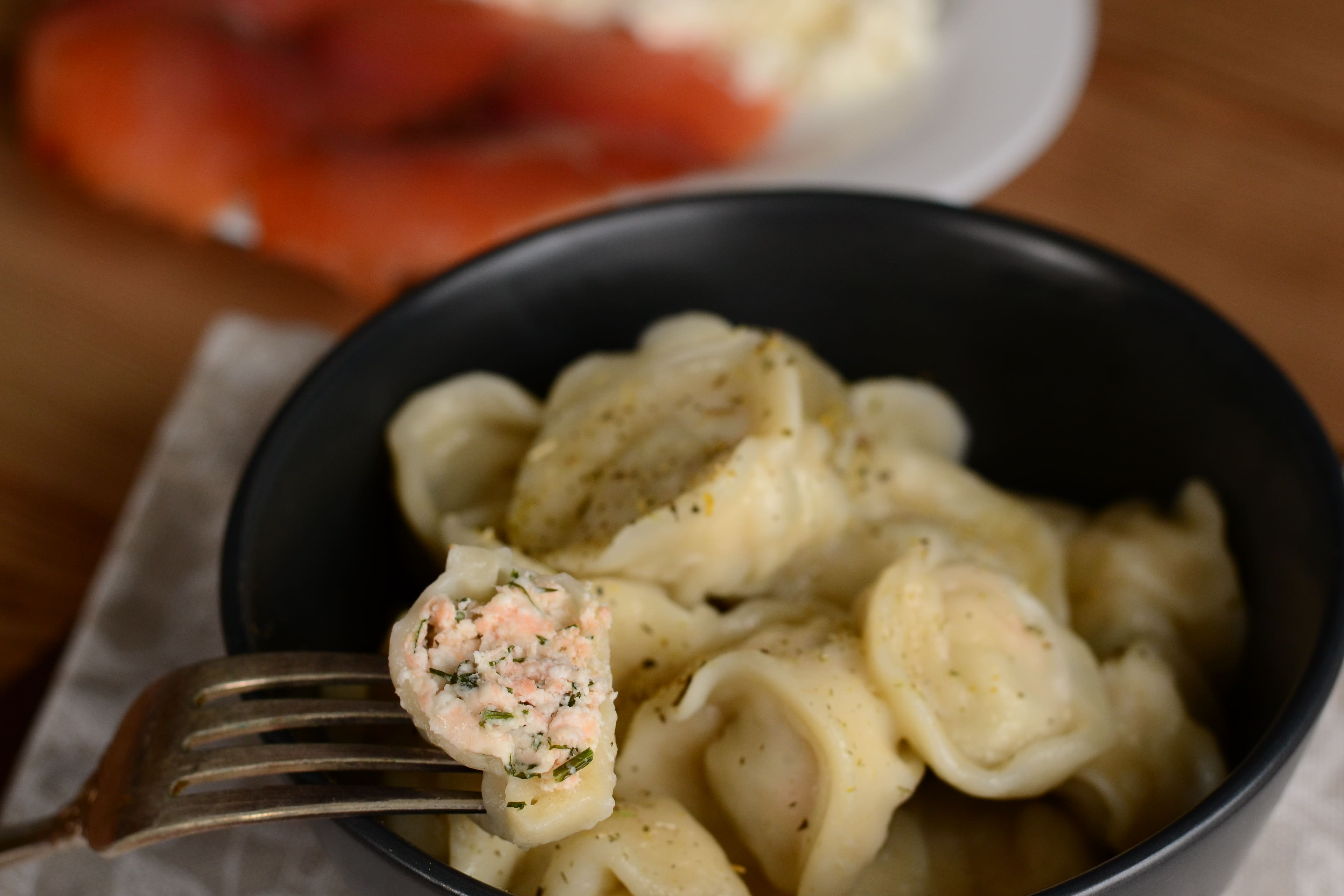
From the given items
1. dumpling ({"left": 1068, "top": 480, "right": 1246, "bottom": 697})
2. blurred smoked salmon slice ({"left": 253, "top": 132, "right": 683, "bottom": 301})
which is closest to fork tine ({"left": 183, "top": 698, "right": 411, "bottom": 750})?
dumpling ({"left": 1068, "top": 480, "right": 1246, "bottom": 697})

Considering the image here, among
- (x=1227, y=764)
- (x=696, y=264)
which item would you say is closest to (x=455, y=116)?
(x=696, y=264)

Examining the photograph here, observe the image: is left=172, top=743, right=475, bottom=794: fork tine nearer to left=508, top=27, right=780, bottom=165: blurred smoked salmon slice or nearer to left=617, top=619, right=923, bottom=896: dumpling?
left=617, top=619, right=923, bottom=896: dumpling

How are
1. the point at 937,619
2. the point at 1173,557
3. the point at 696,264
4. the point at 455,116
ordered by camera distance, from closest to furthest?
the point at 937,619
the point at 1173,557
the point at 696,264
the point at 455,116

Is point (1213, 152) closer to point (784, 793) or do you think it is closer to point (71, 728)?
point (784, 793)

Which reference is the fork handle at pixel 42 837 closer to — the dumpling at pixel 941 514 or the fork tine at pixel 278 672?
the fork tine at pixel 278 672

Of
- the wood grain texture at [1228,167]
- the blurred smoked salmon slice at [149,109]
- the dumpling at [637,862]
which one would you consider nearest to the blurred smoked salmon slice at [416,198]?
the blurred smoked salmon slice at [149,109]

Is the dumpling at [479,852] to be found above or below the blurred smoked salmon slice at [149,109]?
above
